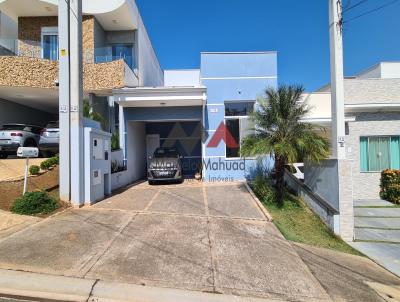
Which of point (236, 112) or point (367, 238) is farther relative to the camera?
point (236, 112)

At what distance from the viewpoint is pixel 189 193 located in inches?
475

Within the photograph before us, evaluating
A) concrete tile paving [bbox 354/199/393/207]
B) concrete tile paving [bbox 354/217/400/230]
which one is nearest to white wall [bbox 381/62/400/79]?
concrete tile paving [bbox 354/199/393/207]

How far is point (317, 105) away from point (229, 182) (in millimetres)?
5920

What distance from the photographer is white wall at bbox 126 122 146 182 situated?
1564 centimetres

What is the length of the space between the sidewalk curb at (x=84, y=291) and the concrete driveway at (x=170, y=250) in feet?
0.62

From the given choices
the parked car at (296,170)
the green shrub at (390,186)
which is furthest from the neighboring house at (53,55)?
the green shrub at (390,186)

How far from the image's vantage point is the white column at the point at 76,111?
941 cm

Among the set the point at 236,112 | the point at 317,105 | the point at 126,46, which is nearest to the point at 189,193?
the point at 236,112

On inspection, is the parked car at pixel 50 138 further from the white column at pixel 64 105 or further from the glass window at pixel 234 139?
the glass window at pixel 234 139

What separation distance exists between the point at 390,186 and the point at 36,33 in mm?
19826

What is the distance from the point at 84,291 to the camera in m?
4.53

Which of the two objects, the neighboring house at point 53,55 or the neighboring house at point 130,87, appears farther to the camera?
the neighboring house at point 53,55

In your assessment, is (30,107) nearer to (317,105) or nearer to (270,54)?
(270,54)

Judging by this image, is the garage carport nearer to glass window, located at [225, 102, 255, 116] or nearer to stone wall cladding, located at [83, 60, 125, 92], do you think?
stone wall cladding, located at [83, 60, 125, 92]
